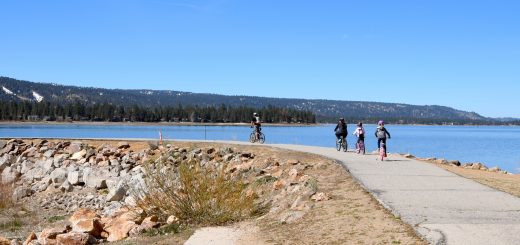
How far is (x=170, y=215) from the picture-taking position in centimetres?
1235

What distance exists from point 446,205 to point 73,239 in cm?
694

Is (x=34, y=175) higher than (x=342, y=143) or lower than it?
lower

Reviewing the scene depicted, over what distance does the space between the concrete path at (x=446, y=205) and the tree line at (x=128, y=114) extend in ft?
493

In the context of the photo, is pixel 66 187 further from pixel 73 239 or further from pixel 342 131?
pixel 73 239

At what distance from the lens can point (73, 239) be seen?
11078mm

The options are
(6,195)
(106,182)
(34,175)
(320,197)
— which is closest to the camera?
(320,197)

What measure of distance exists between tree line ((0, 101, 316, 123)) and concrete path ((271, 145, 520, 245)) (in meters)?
150

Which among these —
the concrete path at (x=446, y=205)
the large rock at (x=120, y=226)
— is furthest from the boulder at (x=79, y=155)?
the large rock at (x=120, y=226)

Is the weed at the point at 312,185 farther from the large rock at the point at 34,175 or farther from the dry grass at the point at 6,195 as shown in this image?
the large rock at the point at 34,175

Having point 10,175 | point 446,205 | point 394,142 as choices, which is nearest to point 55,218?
point 10,175

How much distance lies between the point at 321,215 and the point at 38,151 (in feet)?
88.5

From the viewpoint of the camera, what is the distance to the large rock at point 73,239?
11.0 meters

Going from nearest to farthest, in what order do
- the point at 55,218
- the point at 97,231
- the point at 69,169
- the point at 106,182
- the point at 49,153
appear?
the point at 97,231 < the point at 55,218 < the point at 106,182 < the point at 69,169 < the point at 49,153

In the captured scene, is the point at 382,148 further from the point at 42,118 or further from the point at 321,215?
the point at 42,118
